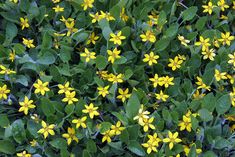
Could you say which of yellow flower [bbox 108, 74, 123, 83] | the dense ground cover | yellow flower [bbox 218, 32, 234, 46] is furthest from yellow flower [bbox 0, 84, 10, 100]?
yellow flower [bbox 218, 32, 234, 46]

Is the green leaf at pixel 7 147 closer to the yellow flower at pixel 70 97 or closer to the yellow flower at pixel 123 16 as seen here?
the yellow flower at pixel 70 97

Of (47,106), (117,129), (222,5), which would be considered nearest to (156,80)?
(117,129)

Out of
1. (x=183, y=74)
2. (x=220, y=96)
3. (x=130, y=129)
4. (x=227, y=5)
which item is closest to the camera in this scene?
(x=130, y=129)

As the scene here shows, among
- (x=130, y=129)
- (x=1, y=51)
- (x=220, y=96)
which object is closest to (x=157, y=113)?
(x=130, y=129)

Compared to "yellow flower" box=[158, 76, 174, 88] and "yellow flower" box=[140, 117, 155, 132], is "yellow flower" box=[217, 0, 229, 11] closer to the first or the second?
"yellow flower" box=[158, 76, 174, 88]

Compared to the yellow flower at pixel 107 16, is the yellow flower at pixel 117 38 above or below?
below

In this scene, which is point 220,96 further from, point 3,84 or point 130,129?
point 3,84

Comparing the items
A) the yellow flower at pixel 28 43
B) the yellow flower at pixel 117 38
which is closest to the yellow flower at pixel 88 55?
the yellow flower at pixel 117 38

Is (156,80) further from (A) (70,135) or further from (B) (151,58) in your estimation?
(A) (70,135)
